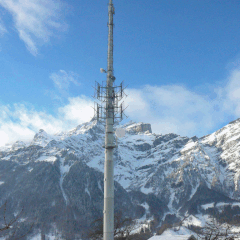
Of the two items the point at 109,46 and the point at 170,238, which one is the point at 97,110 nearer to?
the point at 109,46

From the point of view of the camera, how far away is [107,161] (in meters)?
23.8

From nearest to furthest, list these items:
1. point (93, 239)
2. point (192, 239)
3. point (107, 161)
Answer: point (107, 161)
point (93, 239)
point (192, 239)

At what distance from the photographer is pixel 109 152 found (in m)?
A: 24.0

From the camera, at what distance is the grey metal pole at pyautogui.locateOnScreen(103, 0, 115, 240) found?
72.5 ft

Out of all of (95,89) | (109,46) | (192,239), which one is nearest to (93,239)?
(95,89)

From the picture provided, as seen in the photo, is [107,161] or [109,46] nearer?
[107,161]

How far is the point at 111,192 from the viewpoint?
22734mm

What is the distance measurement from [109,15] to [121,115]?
9.45 m

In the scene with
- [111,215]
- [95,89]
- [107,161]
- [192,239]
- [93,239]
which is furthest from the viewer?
[192,239]

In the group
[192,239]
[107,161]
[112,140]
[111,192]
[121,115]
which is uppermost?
[121,115]

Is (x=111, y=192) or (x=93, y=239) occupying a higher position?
(x=111, y=192)

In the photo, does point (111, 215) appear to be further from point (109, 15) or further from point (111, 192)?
point (109, 15)

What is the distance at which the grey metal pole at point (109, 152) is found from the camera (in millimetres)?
22109

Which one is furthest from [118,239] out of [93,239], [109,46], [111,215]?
[109,46]
